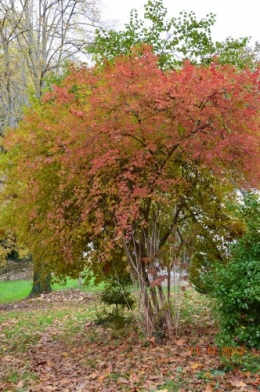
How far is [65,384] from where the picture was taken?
5.20m

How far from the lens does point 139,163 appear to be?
5723 mm

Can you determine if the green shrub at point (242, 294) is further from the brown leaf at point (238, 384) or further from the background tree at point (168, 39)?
the background tree at point (168, 39)

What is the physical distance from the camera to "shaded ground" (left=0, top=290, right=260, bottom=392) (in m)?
4.75

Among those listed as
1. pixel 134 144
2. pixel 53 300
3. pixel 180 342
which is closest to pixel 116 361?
pixel 180 342

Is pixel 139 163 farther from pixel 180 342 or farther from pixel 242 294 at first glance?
pixel 180 342

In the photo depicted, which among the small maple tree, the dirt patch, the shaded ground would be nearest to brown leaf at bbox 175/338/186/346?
the shaded ground

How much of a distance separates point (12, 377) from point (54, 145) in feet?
10.0

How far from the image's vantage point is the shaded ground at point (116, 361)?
187 inches

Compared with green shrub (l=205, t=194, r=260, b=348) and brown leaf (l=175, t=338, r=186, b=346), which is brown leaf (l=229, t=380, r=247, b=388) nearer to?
green shrub (l=205, t=194, r=260, b=348)

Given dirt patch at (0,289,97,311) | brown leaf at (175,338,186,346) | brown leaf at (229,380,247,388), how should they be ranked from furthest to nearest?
dirt patch at (0,289,97,311) < brown leaf at (175,338,186,346) < brown leaf at (229,380,247,388)

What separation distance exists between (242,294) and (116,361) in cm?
196

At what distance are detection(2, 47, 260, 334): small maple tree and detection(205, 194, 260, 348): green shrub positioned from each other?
2.99 ft

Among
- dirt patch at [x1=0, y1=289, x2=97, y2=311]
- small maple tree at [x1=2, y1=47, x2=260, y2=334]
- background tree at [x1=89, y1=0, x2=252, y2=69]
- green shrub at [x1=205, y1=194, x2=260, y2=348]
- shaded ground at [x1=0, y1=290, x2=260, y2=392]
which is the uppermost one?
background tree at [x1=89, y1=0, x2=252, y2=69]

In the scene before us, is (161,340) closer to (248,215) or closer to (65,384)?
(65,384)
